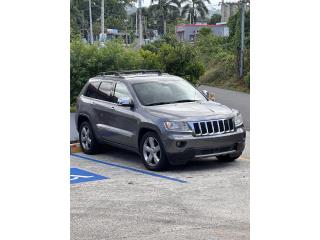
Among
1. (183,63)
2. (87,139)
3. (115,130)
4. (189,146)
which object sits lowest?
(87,139)

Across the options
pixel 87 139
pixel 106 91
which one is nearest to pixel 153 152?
pixel 106 91

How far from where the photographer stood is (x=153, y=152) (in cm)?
884

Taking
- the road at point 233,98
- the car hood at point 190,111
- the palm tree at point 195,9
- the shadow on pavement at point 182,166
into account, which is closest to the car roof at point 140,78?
the car hood at point 190,111

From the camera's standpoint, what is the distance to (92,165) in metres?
9.67

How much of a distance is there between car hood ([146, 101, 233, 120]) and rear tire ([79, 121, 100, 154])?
5.67 feet

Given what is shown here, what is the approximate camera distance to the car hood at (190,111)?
28.6 feet

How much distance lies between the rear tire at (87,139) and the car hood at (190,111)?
1.73m

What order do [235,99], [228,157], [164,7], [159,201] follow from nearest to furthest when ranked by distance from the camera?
[159,201], [228,157], [235,99], [164,7]

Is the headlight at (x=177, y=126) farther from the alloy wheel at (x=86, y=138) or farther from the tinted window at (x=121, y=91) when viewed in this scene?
the alloy wheel at (x=86, y=138)

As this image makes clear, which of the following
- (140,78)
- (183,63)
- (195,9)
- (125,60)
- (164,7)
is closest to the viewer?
(140,78)

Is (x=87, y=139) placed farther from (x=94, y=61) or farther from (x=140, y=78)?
(x=94, y=61)

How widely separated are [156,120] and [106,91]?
69.3 inches
